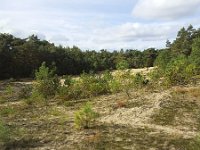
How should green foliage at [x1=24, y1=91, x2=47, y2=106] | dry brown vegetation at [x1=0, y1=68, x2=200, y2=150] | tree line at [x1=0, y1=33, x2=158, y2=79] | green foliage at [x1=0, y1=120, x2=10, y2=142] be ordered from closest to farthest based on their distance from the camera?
green foliage at [x1=0, y1=120, x2=10, y2=142], dry brown vegetation at [x1=0, y1=68, x2=200, y2=150], green foliage at [x1=24, y1=91, x2=47, y2=106], tree line at [x1=0, y1=33, x2=158, y2=79]

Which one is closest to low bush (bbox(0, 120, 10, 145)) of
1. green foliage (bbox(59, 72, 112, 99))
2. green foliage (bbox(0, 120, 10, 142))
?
green foliage (bbox(0, 120, 10, 142))

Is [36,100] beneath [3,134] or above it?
beneath

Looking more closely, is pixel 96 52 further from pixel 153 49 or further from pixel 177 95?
pixel 177 95

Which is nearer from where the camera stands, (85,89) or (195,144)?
(195,144)

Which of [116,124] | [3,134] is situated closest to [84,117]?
[116,124]

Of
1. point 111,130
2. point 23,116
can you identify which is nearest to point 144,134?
point 111,130

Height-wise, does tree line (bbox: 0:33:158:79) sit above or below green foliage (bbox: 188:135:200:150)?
above

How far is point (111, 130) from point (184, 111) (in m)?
5.40

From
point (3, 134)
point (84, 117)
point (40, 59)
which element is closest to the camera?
point (3, 134)

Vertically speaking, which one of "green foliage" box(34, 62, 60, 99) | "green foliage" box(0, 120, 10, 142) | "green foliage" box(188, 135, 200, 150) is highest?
"green foliage" box(34, 62, 60, 99)

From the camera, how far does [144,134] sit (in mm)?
17922

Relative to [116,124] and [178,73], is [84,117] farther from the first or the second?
[178,73]

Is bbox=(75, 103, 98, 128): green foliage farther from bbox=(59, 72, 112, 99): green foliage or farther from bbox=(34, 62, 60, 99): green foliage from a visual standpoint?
bbox=(34, 62, 60, 99): green foliage

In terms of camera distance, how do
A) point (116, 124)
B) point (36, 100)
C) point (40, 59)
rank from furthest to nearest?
point (40, 59)
point (36, 100)
point (116, 124)
